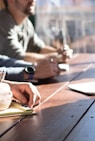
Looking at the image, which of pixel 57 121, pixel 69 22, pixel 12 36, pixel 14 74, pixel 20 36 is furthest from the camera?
pixel 69 22

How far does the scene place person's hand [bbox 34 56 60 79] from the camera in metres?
1.62

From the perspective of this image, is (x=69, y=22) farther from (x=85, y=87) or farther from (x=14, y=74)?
(x=85, y=87)

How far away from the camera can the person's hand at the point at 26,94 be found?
1143 millimetres

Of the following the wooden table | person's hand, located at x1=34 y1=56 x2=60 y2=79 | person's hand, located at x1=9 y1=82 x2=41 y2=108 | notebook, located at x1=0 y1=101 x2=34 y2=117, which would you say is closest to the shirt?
person's hand, located at x1=34 y1=56 x2=60 y2=79

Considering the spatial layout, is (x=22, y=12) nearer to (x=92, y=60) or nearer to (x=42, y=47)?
(x=42, y=47)

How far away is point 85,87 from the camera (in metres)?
1.39

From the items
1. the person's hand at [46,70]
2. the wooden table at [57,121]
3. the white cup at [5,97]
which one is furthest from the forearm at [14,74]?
the white cup at [5,97]

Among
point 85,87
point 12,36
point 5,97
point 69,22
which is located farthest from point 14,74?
point 69,22

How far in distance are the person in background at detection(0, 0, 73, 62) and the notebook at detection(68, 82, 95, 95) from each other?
69 centimetres

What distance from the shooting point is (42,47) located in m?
2.57

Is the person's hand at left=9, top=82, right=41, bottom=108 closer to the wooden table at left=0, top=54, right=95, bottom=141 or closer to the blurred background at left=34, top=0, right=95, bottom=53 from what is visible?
the wooden table at left=0, top=54, right=95, bottom=141

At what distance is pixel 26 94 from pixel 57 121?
0.25 metres

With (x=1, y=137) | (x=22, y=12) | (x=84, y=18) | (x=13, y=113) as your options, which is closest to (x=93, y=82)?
(x=13, y=113)

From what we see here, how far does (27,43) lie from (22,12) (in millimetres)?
274
